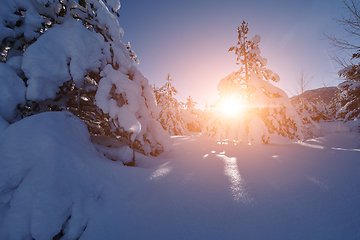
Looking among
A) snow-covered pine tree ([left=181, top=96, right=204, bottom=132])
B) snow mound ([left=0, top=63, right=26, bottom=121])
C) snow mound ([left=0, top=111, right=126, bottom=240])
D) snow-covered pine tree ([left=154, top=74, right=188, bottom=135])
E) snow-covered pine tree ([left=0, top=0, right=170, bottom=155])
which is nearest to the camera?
snow mound ([left=0, top=111, right=126, bottom=240])

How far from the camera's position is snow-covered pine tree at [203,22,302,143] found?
24.9 feet

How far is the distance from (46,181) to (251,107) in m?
8.52

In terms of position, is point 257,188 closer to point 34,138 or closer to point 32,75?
point 34,138

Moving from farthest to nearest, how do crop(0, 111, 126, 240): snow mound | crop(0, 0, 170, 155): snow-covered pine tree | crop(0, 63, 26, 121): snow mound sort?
1. crop(0, 0, 170, 155): snow-covered pine tree
2. crop(0, 63, 26, 121): snow mound
3. crop(0, 111, 126, 240): snow mound

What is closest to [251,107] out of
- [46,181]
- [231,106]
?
[231,106]

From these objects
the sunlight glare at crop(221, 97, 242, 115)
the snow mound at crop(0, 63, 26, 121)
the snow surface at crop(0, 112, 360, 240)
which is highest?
the sunlight glare at crop(221, 97, 242, 115)

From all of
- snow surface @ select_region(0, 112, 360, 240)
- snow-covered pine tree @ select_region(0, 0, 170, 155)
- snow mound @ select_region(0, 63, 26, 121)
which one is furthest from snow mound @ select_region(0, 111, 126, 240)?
snow-covered pine tree @ select_region(0, 0, 170, 155)

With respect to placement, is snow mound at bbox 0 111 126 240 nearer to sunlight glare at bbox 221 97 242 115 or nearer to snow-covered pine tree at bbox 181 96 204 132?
sunlight glare at bbox 221 97 242 115

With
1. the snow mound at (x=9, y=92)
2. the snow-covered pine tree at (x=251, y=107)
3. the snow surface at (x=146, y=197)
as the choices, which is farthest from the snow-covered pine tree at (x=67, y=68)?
the snow-covered pine tree at (x=251, y=107)

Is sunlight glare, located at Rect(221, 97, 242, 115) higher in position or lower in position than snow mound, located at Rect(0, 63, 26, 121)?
higher

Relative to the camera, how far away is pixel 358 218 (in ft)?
6.01

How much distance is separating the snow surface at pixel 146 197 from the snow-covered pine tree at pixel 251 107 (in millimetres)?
4780

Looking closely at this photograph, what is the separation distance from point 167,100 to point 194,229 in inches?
756

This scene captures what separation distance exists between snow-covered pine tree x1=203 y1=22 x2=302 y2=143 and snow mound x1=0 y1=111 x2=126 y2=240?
7023 mm
